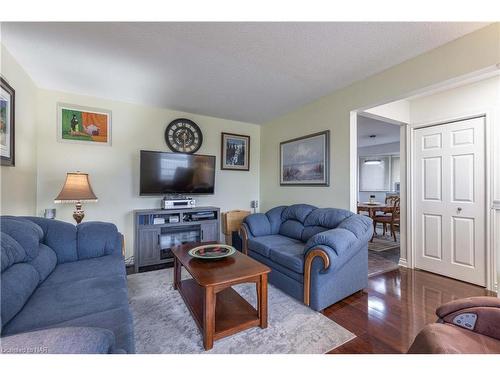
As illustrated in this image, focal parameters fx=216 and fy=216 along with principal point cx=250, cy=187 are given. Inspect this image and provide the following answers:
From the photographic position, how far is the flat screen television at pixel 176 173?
315 centimetres

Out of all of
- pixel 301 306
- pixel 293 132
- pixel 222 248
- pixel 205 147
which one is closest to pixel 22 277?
pixel 222 248

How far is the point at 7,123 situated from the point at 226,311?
8.37 feet

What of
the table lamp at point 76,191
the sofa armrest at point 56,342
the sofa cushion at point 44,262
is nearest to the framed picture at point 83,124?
the table lamp at point 76,191

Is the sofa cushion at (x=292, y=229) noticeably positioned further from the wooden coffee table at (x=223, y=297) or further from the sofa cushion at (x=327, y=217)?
the wooden coffee table at (x=223, y=297)

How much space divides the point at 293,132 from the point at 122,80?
249 cm

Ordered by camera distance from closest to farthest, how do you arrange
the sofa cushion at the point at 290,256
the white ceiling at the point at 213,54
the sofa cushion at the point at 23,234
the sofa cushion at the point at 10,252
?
the sofa cushion at the point at 10,252
the sofa cushion at the point at 23,234
the white ceiling at the point at 213,54
the sofa cushion at the point at 290,256

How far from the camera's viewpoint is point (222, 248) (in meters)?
2.18

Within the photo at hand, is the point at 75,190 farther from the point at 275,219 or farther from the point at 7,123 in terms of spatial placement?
the point at 275,219

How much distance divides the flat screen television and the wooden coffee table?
1.51 m

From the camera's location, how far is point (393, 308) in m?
2.00

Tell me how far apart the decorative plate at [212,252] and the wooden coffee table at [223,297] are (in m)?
0.05

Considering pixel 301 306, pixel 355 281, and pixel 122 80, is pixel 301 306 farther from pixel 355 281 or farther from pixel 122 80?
pixel 122 80

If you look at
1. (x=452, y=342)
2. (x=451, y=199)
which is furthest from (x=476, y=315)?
(x=451, y=199)

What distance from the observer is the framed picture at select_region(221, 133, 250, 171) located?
398 cm
